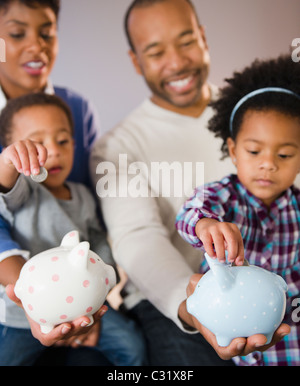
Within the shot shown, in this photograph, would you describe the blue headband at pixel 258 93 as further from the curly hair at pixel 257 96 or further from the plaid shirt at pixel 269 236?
the plaid shirt at pixel 269 236

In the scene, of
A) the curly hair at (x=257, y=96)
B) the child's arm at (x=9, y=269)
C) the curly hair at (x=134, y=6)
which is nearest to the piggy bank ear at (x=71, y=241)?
the child's arm at (x=9, y=269)

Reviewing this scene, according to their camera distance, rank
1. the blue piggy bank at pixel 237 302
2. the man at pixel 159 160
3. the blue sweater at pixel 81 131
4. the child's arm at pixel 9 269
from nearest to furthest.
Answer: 1. the blue piggy bank at pixel 237 302
2. the child's arm at pixel 9 269
3. the man at pixel 159 160
4. the blue sweater at pixel 81 131

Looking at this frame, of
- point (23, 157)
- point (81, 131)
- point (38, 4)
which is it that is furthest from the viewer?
point (81, 131)

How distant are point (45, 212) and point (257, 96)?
1.53ft

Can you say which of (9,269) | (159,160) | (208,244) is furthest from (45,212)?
(208,244)

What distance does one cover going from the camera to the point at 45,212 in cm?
88

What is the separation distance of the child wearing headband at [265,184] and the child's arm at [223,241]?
9 cm

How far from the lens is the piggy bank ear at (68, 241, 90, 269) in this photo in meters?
0.60

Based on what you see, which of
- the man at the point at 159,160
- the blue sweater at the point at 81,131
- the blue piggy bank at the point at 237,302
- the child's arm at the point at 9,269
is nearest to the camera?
the blue piggy bank at the point at 237,302

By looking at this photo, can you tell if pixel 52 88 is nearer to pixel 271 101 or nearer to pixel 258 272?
pixel 271 101

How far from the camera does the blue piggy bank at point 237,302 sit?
585 mm

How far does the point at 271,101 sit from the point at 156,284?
0.41 m

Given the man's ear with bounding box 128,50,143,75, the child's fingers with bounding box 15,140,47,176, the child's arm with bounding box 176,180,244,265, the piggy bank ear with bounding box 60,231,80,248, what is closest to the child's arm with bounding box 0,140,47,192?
the child's fingers with bounding box 15,140,47,176

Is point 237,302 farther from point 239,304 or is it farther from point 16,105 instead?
point 16,105
